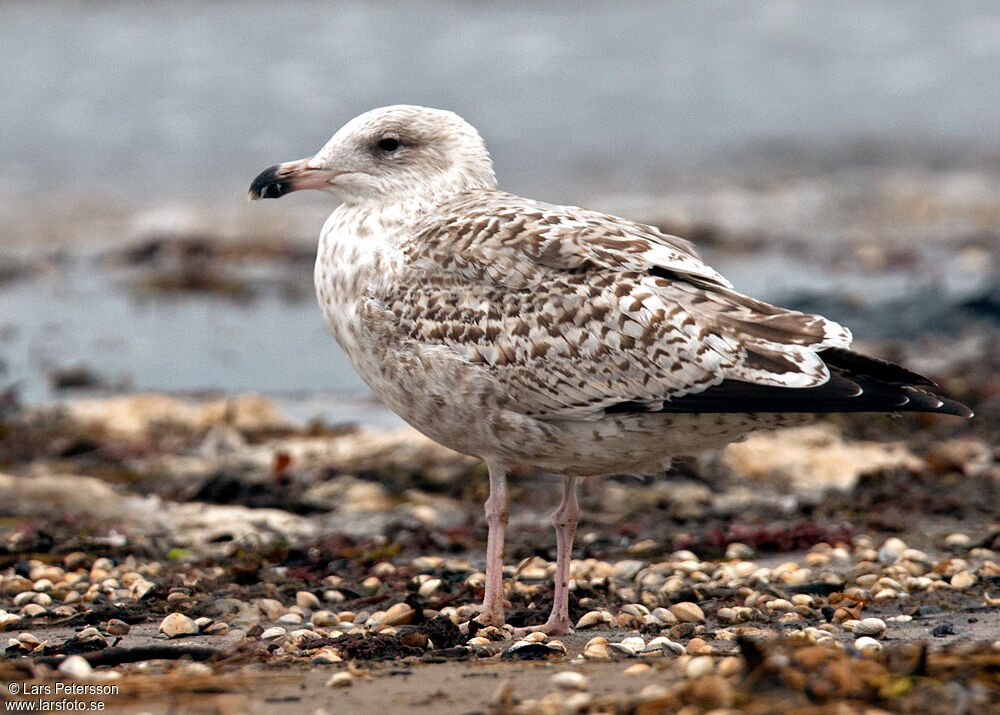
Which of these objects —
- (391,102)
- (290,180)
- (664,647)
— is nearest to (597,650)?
(664,647)

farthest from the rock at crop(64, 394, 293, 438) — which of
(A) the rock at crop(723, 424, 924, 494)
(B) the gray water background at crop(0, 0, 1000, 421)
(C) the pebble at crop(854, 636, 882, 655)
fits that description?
(C) the pebble at crop(854, 636, 882, 655)

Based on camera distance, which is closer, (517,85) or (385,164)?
(385,164)

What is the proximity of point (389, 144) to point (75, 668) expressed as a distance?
8.80 ft

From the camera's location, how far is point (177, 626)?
17.1ft

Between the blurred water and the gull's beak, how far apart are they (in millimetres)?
13443

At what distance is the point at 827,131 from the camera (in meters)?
25.5

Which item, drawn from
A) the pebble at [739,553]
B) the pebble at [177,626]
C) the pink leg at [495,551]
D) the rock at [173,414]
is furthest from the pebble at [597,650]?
the rock at [173,414]

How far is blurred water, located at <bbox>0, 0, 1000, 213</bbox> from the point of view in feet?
72.6

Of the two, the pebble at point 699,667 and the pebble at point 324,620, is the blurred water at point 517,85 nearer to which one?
the pebble at point 324,620

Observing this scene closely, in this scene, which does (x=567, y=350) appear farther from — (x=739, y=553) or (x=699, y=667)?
(x=739, y=553)

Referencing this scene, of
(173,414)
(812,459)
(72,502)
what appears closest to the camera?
(72,502)

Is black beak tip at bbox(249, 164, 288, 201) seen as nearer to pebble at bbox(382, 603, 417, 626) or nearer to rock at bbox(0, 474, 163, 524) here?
pebble at bbox(382, 603, 417, 626)

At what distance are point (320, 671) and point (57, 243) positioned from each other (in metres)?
13.4

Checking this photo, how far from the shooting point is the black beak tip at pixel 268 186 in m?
5.94
